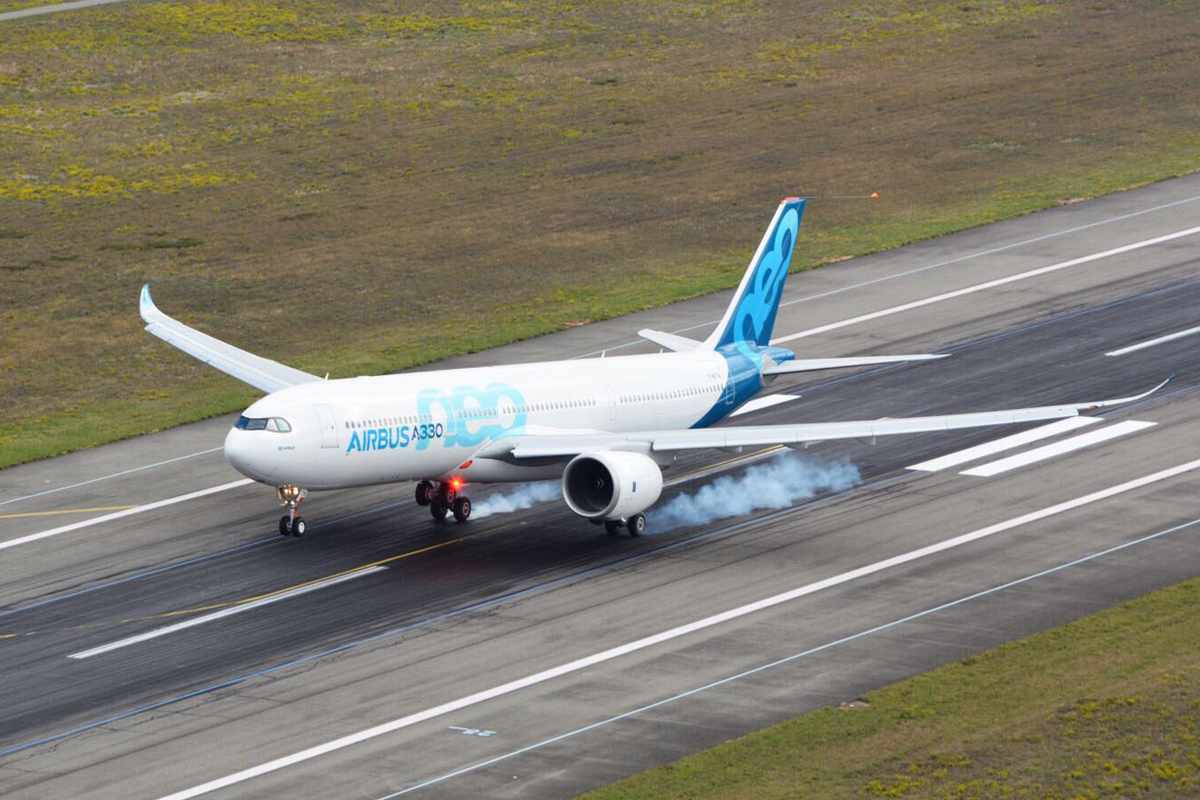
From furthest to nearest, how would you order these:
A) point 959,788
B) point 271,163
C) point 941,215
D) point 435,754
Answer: point 271,163, point 941,215, point 435,754, point 959,788

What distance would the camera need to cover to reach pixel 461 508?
57344 millimetres

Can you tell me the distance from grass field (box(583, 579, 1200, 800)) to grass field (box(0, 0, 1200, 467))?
35640 millimetres

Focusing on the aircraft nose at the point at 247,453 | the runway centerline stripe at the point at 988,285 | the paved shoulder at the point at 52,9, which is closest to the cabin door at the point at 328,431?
the aircraft nose at the point at 247,453

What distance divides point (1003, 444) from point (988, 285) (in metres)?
20.9

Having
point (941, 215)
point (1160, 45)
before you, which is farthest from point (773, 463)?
point (1160, 45)

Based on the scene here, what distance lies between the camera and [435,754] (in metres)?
41.0

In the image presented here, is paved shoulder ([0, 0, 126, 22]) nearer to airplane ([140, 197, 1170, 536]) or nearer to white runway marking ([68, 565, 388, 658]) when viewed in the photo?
airplane ([140, 197, 1170, 536])

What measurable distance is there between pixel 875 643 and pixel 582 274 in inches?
1709

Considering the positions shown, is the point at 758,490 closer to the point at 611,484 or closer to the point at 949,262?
the point at 611,484

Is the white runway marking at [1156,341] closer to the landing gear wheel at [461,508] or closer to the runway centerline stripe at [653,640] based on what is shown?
the runway centerline stripe at [653,640]

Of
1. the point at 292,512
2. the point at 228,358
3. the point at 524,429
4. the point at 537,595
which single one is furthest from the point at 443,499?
the point at 228,358

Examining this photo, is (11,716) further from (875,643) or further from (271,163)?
(271,163)

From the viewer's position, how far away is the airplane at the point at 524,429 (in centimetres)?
5288

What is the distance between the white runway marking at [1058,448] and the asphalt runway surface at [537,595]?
15cm
